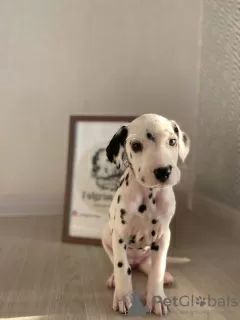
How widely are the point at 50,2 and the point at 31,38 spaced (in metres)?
0.19

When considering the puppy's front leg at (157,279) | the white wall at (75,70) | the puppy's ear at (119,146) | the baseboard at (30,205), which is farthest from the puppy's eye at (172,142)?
the baseboard at (30,205)

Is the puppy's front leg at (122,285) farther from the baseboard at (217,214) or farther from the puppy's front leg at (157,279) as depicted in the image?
the baseboard at (217,214)

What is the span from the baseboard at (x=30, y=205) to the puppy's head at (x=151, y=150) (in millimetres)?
981

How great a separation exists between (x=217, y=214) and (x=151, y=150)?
95cm

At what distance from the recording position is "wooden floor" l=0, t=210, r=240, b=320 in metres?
1.00

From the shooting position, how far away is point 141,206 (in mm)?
1017

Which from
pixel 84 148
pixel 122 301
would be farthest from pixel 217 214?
pixel 122 301

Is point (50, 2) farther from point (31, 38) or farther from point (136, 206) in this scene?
point (136, 206)

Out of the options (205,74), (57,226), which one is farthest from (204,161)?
(57,226)

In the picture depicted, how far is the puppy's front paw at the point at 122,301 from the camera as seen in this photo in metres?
0.98

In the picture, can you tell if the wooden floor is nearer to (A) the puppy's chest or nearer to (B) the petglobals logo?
(B) the petglobals logo

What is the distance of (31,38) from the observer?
1.82 meters

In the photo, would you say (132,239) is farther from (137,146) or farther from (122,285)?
(137,146)

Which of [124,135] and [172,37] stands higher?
[172,37]
